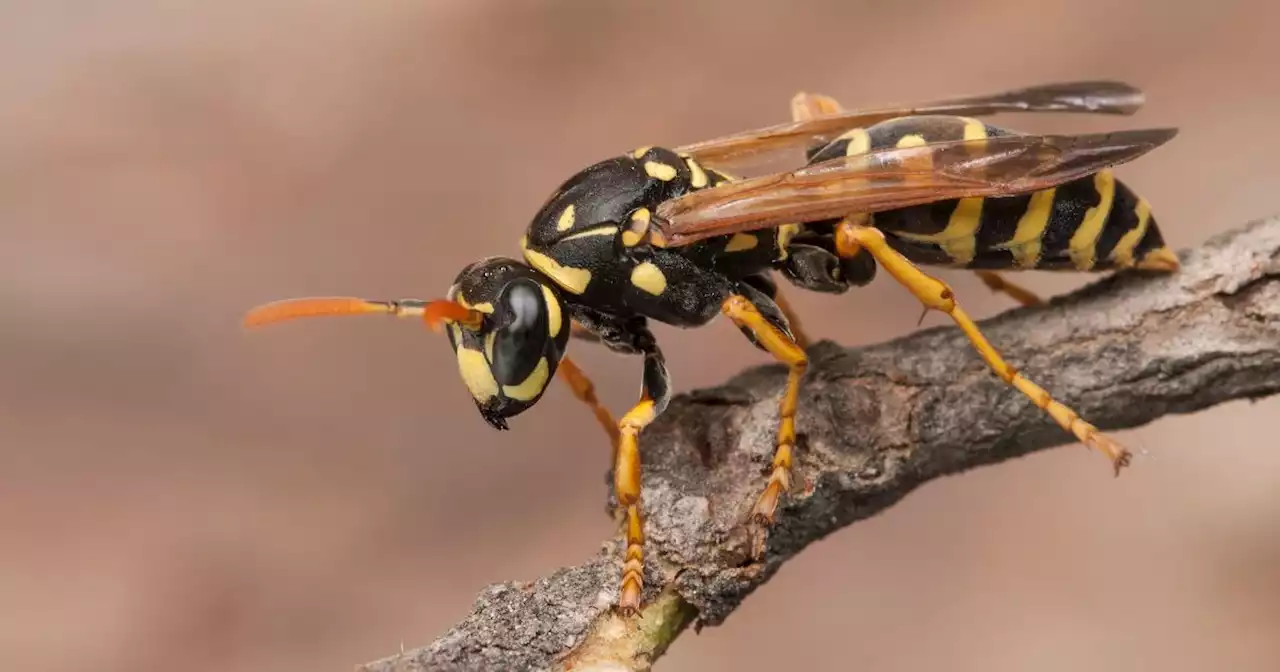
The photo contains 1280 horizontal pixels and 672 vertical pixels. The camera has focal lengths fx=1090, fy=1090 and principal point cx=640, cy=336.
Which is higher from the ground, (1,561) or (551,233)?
(1,561)

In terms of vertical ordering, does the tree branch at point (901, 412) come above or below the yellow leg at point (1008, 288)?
below

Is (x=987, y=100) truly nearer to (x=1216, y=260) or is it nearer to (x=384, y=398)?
(x=1216, y=260)

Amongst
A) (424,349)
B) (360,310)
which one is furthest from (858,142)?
(424,349)

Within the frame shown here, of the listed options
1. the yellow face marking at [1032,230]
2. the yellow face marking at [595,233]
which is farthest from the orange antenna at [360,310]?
the yellow face marking at [1032,230]

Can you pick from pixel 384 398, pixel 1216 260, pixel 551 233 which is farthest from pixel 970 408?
pixel 384 398

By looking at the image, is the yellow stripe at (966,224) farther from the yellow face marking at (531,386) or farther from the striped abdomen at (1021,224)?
the yellow face marking at (531,386)

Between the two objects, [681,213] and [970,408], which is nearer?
[970,408]

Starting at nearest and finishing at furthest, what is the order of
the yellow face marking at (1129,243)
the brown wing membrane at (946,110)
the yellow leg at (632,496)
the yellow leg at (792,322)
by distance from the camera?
the yellow leg at (632,496) < the yellow face marking at (1129,243) < the yellow leg at (792,322) < the brown wing membrane at (946,110)
